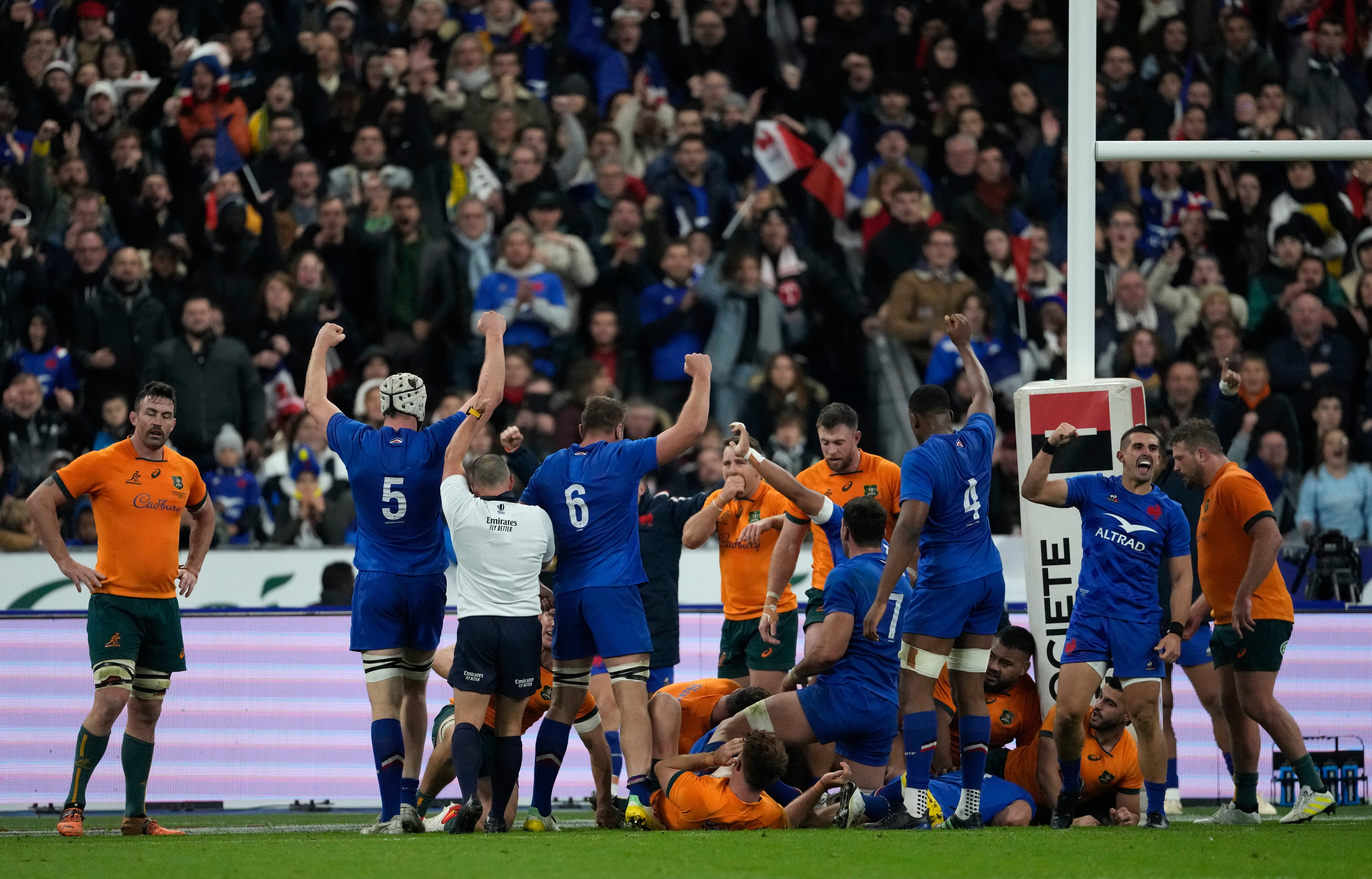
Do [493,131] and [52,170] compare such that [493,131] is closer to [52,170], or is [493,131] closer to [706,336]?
[706,336]

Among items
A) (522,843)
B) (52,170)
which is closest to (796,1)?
(52,170)

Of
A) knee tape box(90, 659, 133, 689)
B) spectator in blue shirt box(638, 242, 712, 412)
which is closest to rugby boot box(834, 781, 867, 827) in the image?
knee tape box(90, 659, 133, 689)

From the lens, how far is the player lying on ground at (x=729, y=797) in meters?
8.90

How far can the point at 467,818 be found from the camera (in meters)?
8.80

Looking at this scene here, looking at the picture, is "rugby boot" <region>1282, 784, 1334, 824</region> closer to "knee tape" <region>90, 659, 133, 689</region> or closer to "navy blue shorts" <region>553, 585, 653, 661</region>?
"navy blue shorts" <region>553, 585, 653, 661</region>

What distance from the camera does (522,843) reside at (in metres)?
8.09

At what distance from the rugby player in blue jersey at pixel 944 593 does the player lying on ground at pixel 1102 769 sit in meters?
0.47

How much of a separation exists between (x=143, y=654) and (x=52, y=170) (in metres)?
8.32

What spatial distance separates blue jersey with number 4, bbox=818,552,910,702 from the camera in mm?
9102

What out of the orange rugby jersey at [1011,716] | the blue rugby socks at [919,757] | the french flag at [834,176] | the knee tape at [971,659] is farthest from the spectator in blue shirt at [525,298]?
the blue rugby socks at [919,757]

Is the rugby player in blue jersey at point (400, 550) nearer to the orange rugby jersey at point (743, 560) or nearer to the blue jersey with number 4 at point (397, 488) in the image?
the blue jersey with number 4 at point (397, 488)

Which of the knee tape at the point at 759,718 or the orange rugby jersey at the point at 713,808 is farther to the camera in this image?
the knee tape at the point at 759,718

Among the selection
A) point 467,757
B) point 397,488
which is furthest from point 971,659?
point 397,488

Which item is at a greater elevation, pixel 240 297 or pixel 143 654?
pixel 240 297
